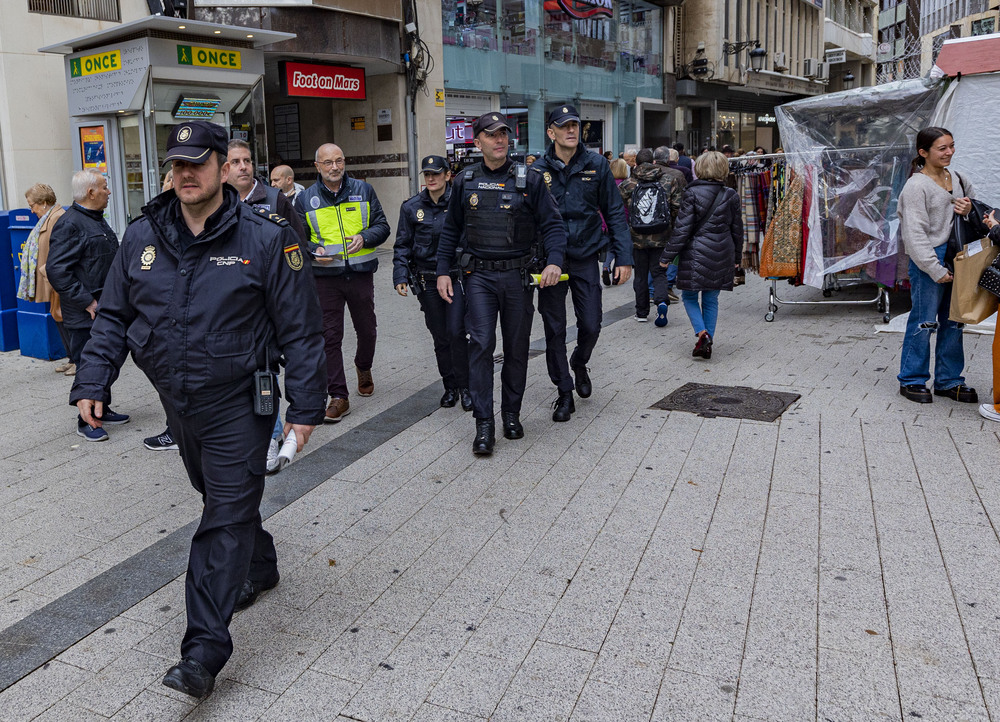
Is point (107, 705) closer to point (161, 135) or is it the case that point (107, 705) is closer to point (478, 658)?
point (478, 658)

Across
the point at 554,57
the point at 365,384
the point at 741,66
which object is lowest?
the point at 365,384

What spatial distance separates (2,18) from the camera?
11.1 m

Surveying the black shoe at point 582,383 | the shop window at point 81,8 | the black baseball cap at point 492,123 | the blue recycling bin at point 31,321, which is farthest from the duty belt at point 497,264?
the shop window at point 81,8

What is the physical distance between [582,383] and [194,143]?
13.7ft

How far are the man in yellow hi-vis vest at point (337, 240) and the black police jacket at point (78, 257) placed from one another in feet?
4.64

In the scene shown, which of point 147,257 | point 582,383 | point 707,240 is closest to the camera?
point 147,257

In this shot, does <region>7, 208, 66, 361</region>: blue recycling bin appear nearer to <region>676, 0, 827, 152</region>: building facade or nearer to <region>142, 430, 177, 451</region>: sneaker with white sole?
<region>142, 430, 177, 451</region>: sneaker with white sole

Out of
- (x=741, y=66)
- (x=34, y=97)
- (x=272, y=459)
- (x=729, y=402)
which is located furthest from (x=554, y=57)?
(x=272, y=459)

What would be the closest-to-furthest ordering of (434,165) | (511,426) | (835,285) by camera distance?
1. (511,426)
2. (434,165)
3. (835,285)

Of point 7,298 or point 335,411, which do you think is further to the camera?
point 7,298

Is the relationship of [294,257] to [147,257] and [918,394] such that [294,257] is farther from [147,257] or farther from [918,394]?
[918,394]

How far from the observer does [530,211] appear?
5715mm

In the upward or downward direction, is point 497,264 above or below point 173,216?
below

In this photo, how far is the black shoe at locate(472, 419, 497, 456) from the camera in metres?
5.55
